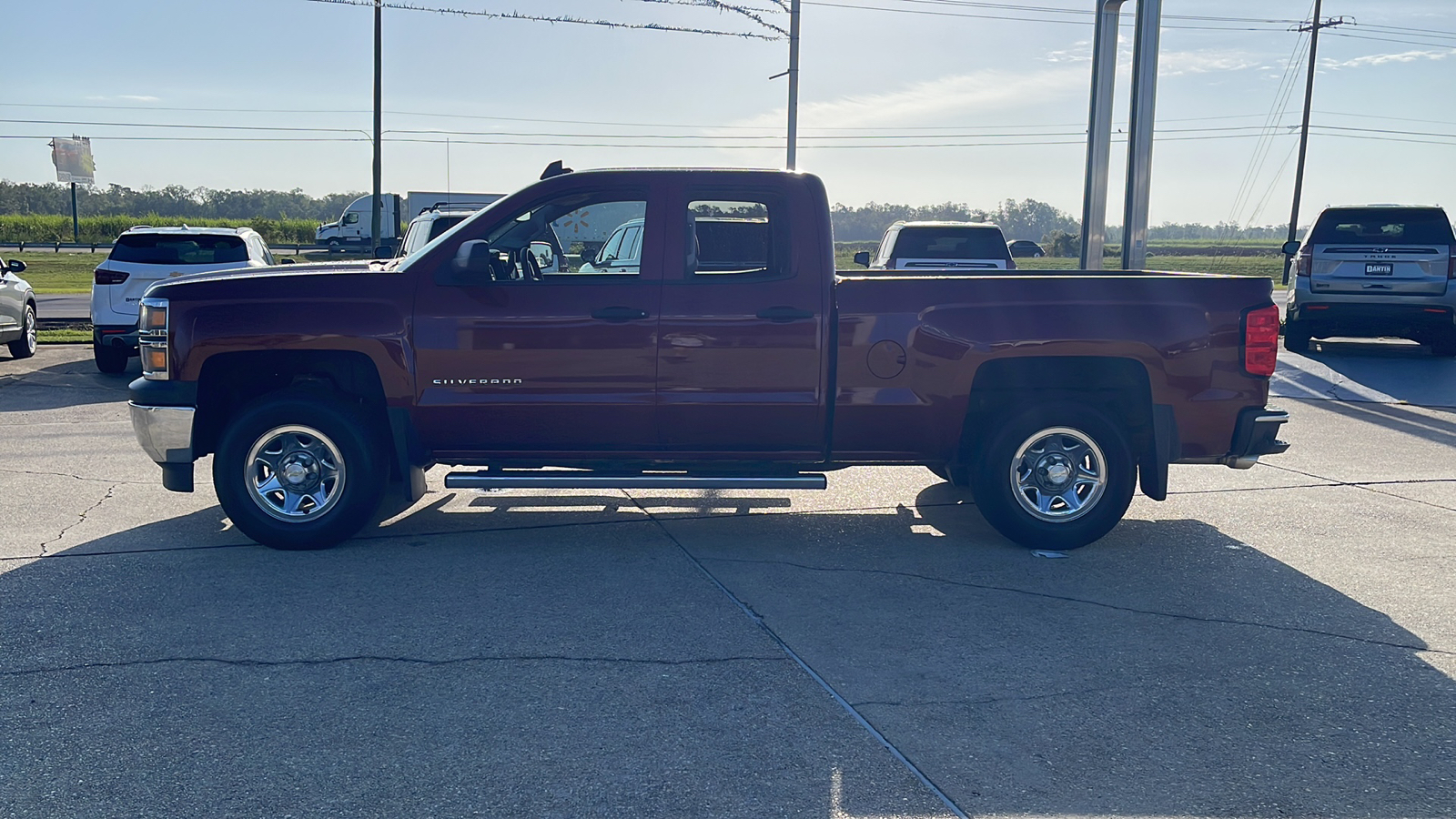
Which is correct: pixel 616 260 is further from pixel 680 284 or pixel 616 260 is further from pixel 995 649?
pixel 995 649

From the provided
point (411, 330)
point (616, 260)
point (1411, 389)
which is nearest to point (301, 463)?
point (411, 330)

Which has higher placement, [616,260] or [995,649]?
[616,260]

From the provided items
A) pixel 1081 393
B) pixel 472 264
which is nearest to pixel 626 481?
pixel 472 264

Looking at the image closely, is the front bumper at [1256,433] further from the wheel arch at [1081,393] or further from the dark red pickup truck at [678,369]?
the wheel arch at [1081,393]

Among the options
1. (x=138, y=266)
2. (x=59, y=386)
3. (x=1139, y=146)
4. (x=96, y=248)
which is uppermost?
(x=1139, y=146)

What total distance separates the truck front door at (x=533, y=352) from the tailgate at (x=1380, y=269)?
13150mm

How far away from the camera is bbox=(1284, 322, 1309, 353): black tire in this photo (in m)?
17.2

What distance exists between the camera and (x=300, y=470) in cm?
650

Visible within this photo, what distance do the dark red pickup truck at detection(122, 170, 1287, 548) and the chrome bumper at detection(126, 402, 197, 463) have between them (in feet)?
0.04

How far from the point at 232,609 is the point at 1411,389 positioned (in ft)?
43.3

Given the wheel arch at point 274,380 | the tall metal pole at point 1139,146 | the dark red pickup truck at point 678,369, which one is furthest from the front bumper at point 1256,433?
the tall metal pole at point 1139,146

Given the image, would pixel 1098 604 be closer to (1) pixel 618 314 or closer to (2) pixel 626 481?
(2) pixel 626 481

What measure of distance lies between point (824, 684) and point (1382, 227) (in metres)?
15.5

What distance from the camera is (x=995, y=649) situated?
4984 mm
